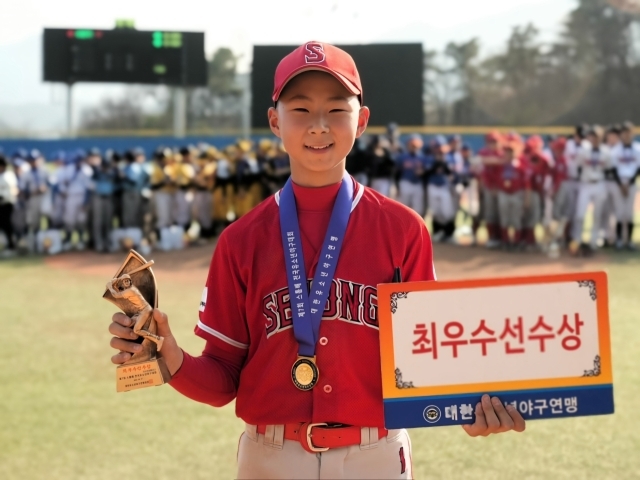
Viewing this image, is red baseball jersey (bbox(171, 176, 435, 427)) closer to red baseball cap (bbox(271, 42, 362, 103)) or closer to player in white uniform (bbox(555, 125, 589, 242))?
red baseball cap (bbox(271, 42, 362, 103))

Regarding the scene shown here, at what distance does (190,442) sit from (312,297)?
367 cm

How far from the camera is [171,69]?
2248 centimetres

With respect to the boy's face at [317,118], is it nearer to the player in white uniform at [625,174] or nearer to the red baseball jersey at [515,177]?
the red baseball jersey at [515,177]

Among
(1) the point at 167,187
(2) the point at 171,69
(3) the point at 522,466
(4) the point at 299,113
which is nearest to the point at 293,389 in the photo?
(4) the point at 299,113

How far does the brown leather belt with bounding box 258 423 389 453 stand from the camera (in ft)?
7.29

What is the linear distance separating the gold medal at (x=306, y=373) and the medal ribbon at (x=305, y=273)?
2 cm

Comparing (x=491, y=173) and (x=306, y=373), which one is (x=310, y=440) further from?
(x=491, y=173)

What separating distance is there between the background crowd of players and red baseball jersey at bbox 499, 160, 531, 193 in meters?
0.02

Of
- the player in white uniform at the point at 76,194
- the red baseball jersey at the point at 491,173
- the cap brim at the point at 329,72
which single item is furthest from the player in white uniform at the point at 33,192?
the cap brim at the point at 329,72

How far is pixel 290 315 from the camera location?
2.29m

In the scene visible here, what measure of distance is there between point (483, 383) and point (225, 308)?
797mm

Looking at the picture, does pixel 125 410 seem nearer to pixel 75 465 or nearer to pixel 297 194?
pixel 75 465

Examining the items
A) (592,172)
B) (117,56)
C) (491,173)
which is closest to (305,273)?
(491,173)

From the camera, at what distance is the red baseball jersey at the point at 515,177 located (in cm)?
1412
